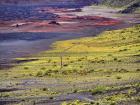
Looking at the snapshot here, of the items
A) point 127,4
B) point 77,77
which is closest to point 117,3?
point 127,4

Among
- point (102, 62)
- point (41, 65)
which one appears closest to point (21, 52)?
point (41, 65)

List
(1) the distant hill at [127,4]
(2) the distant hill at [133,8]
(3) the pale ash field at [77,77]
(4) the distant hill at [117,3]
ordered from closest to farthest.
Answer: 1. (3) the pale ash field at [77,77]
2. (2) the distant hill at [133,8]
3. (1) the distant hill at [127,4]
4. (4) the distant hill at [117,3]

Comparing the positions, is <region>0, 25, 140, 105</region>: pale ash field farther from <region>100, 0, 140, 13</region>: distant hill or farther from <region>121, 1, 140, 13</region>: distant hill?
<region>100, 0, 140, 13</region>: distant hill

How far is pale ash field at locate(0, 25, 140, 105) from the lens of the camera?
82.3ft

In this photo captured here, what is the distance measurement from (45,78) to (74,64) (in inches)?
261

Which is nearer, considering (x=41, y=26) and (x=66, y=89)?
(x=66, y=89)

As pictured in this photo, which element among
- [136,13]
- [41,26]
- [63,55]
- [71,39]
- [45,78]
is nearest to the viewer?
[45,78]

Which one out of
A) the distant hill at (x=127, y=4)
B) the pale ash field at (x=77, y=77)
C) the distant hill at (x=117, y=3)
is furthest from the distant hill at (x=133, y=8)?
the pale ash field at (x=77, y=77)

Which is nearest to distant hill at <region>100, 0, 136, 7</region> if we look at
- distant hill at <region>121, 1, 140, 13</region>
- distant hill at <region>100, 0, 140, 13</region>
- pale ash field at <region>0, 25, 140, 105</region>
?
distant hill at <region>100, 0, 140, 13</region>

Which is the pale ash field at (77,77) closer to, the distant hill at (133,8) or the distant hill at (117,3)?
the distant hill at (133,8)

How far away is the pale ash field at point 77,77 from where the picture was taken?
25.1 m

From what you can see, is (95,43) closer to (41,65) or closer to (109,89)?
(41,65)

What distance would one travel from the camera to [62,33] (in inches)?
2778

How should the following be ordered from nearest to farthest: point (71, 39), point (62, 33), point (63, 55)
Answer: point (63, 55) < point (71, 39) < point (62, 33)
